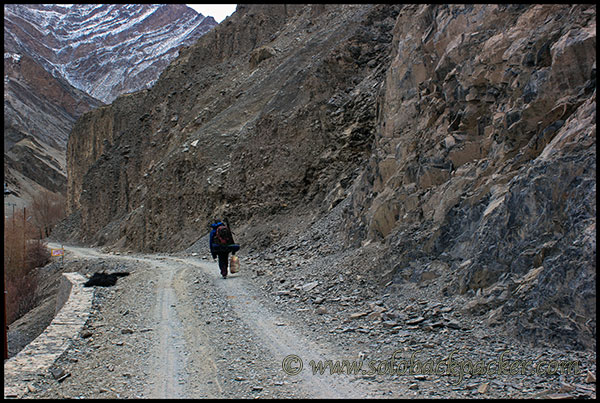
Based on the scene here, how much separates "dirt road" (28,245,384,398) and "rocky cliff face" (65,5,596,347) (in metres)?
2.26

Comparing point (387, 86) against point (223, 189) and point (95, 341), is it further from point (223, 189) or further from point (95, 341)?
point (223, 189)

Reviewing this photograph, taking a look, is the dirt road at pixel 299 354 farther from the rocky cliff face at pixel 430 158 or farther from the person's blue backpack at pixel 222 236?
the person's blue backpack at pixel 222 236

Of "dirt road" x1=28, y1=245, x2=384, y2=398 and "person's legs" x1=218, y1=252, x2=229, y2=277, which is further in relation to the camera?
"person's legs" x1=218, y1=252, x2=229, y2=277

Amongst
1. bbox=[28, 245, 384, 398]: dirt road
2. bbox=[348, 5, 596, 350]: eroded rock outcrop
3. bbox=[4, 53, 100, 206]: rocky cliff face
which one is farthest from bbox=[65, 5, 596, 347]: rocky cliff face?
bbox=[4, 53, 100, 206]: rocky cliff face

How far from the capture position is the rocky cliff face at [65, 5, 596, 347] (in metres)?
5.46

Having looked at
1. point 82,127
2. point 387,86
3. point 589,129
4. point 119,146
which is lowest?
point 589,129

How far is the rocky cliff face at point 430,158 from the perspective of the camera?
5457mm

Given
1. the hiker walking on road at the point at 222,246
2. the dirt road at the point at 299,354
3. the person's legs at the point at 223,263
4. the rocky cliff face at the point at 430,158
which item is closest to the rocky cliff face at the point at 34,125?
the rocky cliff face at the point at 430,158

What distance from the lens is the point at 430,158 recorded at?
9.08 metres

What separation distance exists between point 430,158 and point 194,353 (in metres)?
5.93

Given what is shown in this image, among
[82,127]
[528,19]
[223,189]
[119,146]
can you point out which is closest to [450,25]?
[528,19]

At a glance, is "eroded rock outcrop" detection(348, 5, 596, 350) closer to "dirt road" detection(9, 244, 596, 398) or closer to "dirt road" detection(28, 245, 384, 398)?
"dirt road" detection(9, 244, 596, 398)

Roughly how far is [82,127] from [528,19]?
62.7 meters

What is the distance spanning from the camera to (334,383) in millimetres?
4449
